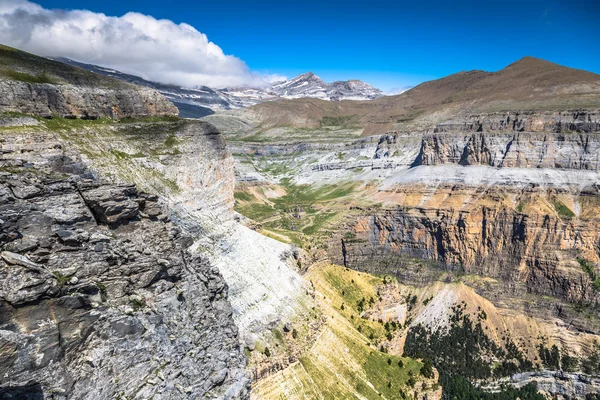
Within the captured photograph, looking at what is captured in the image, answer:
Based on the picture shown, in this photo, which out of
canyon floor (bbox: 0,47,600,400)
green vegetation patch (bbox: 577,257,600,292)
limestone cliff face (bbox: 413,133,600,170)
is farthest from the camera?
limestone cliff face (bbox: 413,133,600,170)

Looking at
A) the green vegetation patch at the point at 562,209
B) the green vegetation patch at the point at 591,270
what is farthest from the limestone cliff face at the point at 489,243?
the green vegetation patch at the point at 562,209

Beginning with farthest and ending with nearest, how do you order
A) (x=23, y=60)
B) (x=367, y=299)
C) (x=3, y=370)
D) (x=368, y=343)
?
(x=367, y=299)
(x=368, y=343)
(x=23, y=60)
(x=3, y=370)

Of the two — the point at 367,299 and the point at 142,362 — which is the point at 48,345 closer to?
the point at 142,362

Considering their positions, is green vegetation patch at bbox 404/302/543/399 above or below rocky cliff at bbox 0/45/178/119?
below

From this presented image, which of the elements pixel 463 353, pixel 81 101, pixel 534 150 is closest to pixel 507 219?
pixel 534 150

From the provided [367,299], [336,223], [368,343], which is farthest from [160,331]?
[336,223]

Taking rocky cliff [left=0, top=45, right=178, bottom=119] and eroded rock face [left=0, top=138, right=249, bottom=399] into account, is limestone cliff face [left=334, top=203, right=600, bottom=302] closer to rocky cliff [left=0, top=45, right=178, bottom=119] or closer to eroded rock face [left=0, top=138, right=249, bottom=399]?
rocky cliff [left=0, top=45, right=178, bottom=119]

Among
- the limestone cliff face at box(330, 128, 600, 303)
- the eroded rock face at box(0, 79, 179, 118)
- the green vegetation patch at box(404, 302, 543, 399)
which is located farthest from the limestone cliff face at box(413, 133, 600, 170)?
the eroded rock face at box(0, 79, 179, 118)
